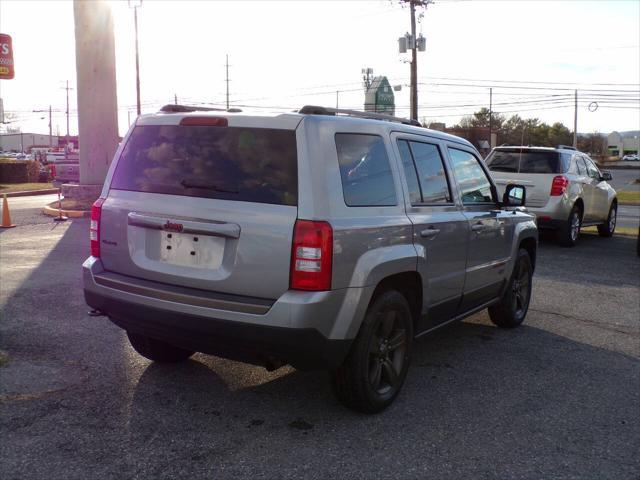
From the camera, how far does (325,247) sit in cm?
342

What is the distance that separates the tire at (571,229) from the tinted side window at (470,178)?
6823mm

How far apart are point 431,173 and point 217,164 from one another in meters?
1.78

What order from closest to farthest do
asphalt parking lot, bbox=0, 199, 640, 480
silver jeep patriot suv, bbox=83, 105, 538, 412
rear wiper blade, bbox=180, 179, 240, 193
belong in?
1. asphalt parking lot, bbox=0, 199, 640, 480
2. silver jeep patriot suv, bbox=83, 105, 538, 412
3. rear wiper blade, bbox=180, 179, 240, 193

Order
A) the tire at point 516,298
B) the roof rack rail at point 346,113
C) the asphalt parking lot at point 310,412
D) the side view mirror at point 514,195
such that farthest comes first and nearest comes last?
the tire at point 516,298 < the side view mirror at point 514,195 < the roof rack rail at point 346,113 < the asphalt parking lot at point 310,412

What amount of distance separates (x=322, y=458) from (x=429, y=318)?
5.06 feet

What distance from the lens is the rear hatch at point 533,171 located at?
38.2 ft

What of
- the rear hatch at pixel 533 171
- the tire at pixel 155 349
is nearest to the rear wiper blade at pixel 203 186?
the tire at pixel 155 349

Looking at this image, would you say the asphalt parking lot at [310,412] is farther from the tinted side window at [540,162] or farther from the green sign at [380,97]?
the green sign at [380,97]

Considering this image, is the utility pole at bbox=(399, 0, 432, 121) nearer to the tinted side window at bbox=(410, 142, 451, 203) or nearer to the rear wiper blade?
the tinted side window at bbox=(410, 142, 451, 203)

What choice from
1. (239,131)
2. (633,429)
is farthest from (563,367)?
(239,131)

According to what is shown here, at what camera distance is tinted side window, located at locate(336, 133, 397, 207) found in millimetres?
3715

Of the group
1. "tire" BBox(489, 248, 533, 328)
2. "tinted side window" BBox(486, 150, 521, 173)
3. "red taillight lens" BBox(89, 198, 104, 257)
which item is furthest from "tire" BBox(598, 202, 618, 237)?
"red taillight lens" BBox(89, 198, 104, 257)

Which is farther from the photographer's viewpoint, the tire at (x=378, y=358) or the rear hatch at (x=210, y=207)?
the tire at (x=378, y=358)

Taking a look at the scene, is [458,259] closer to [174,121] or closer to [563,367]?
[563,367]
